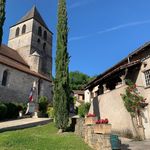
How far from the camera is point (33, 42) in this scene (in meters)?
44.2

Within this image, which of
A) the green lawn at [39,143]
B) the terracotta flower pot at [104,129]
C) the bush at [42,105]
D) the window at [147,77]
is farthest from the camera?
the bush at [42,105]

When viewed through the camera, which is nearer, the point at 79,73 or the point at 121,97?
the point at 121,97

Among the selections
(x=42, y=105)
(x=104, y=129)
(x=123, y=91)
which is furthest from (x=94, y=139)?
(x=42, y=105)

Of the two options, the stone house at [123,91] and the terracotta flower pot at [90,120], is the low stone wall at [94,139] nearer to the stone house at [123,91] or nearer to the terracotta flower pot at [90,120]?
the terracotta flower pot at [90,120]

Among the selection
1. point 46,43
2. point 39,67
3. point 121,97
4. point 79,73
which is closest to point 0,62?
point 39,67

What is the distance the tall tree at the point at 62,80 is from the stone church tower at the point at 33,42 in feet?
80.1

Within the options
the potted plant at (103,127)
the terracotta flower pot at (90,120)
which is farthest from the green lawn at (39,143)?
the potted plant at (103,127)

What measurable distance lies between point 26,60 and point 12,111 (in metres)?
18.2

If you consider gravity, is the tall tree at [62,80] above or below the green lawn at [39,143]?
above

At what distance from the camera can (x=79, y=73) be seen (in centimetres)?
6956

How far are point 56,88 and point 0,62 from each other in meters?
15.6

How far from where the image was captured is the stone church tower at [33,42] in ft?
138

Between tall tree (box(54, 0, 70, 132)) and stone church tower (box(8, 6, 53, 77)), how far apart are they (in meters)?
24.4

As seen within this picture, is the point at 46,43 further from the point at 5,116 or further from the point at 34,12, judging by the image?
the point at 5,116
